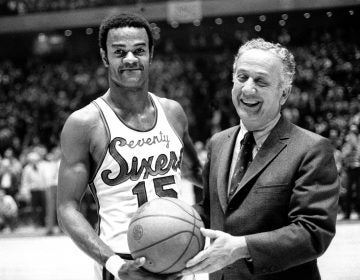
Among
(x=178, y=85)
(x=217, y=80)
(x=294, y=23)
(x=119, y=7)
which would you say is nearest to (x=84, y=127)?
(x=294, y=23)

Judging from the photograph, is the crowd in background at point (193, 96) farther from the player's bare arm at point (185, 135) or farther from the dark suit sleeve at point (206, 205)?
the dark suit sleeve at point (206, 205)

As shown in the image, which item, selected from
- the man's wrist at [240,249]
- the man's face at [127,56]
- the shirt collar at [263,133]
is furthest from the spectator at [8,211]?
the man's wrist at [240,249]

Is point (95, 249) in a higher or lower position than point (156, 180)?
lower

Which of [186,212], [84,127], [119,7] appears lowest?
[186,212]

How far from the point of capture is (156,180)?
2.96 meters

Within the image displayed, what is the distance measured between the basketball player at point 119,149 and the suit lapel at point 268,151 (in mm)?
776

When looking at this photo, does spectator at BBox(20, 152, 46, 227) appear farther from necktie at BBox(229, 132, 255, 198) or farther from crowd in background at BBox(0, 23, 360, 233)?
necktie at BBox(229, 132, 255, 198)

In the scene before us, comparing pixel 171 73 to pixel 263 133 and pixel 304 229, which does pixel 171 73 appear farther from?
pixel 304 229

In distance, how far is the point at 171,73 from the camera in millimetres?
14109

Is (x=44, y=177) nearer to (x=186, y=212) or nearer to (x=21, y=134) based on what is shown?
(x=21, y=134)

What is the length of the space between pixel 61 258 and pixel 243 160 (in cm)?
552

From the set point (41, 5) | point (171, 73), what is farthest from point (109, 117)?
point (41, 5)

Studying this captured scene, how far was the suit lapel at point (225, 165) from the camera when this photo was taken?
7.73ft

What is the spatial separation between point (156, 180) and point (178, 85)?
10.9 meters
